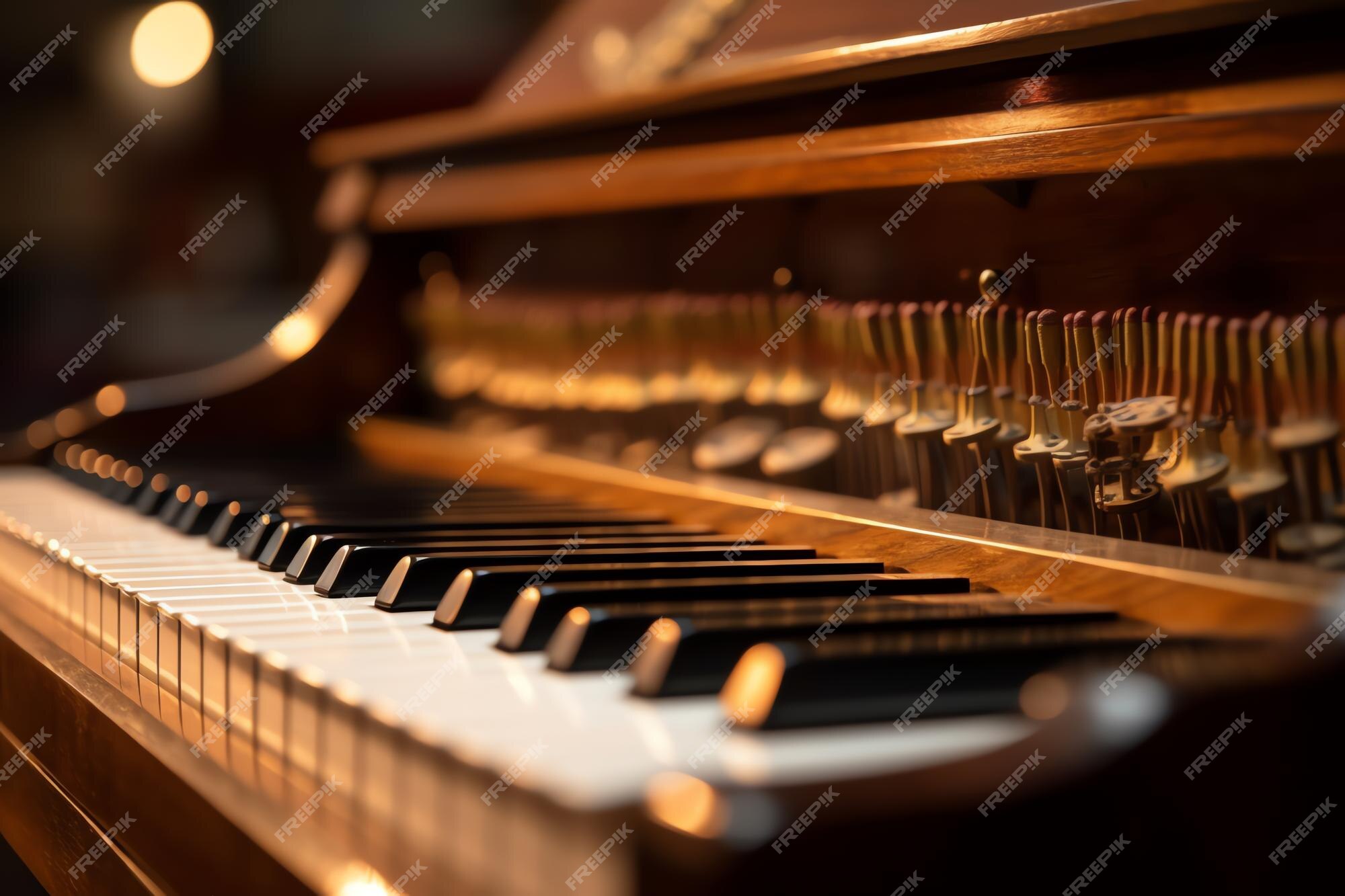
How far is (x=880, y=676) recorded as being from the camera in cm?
104

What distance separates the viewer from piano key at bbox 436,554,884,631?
1.47 meters

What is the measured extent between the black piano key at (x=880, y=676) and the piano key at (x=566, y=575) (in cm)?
41

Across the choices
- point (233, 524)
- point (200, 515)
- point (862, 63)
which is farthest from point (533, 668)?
point (200, 515)

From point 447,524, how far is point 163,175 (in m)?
6.06

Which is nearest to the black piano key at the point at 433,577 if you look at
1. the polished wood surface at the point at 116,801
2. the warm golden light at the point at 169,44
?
the polished wood surface at the point at 116,801

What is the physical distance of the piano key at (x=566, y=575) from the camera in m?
1.47

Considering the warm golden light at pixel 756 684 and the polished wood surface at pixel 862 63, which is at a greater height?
the polished wood surface at pixel 862 63

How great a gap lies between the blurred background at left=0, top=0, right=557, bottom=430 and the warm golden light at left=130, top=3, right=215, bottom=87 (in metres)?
0.48

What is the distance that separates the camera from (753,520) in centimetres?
199

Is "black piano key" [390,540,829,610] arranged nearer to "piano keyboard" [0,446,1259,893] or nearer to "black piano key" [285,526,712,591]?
"piano keyboard" [0,446,1259,893]

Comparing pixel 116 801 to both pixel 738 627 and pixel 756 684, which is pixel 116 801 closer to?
pixel 738 627

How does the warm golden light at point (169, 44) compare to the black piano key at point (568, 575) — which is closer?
Result: the black piano key at point (568, 575)

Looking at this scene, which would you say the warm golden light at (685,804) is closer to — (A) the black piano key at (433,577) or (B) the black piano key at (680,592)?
(B) the black piano key at (680,592)

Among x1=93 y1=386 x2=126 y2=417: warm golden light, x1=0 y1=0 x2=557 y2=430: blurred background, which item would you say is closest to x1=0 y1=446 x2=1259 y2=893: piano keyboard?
x1=93 y1=386 x2=126 y2=417: warm golden light
